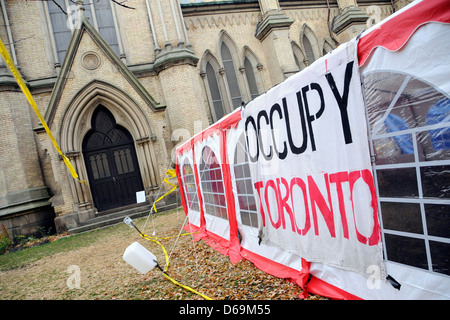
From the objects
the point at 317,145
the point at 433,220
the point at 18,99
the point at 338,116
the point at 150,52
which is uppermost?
the point at 150,52

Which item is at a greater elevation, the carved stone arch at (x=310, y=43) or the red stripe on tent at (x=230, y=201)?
the carved stone arch at (x=310, y=43)

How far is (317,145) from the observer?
263 cm

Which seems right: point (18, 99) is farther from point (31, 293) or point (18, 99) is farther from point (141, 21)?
point (31, 293)

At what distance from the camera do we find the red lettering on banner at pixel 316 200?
2200 mm

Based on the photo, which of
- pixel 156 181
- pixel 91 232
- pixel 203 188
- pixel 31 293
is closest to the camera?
pixel 31 293

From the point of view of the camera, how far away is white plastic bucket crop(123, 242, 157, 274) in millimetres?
3426

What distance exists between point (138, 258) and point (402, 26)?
3.64 meters

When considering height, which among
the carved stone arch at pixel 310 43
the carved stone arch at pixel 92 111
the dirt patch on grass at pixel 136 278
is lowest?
the dirt patch on grass at pixel 136 278

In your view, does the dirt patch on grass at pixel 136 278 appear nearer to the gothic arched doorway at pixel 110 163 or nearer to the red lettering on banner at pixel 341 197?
the red lettering on banner at pixel 341 197

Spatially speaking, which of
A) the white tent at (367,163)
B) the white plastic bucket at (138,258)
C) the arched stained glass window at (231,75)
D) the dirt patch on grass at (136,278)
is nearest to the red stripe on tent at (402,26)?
the white tent at (367,163)

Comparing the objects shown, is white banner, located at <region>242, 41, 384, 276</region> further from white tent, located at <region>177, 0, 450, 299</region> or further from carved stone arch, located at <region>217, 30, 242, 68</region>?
carved stone arch, located at <region>217, 30, 242, 68</region>

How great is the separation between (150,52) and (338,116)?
13442 mm
